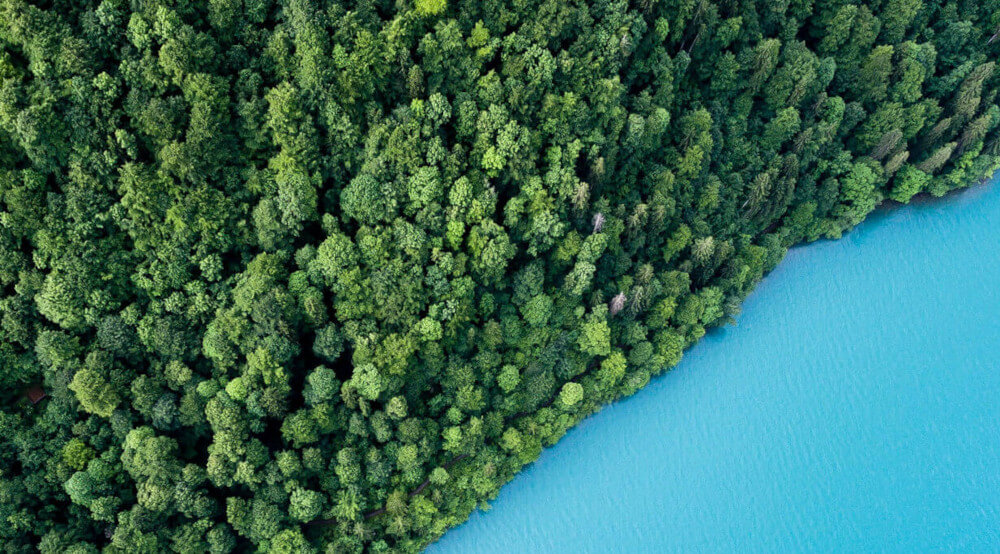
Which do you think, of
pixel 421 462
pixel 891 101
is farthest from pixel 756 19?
pixel 421 462

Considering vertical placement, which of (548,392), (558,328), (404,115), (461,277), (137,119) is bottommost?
(548,392)

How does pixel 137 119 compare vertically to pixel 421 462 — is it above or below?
above

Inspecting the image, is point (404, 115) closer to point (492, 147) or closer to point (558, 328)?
point (492, 147)

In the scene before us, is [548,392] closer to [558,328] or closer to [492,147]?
[558,328]

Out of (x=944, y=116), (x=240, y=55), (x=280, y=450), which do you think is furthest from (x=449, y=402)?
(x=944, y=116)

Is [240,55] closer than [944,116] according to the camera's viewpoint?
Yes

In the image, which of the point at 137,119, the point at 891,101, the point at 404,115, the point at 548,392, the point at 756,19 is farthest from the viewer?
the point at 891,101

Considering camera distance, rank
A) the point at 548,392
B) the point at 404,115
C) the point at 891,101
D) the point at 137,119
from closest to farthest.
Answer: the point at 137,119, the point at 404,115, the point at 548,392, the point at 891,101
